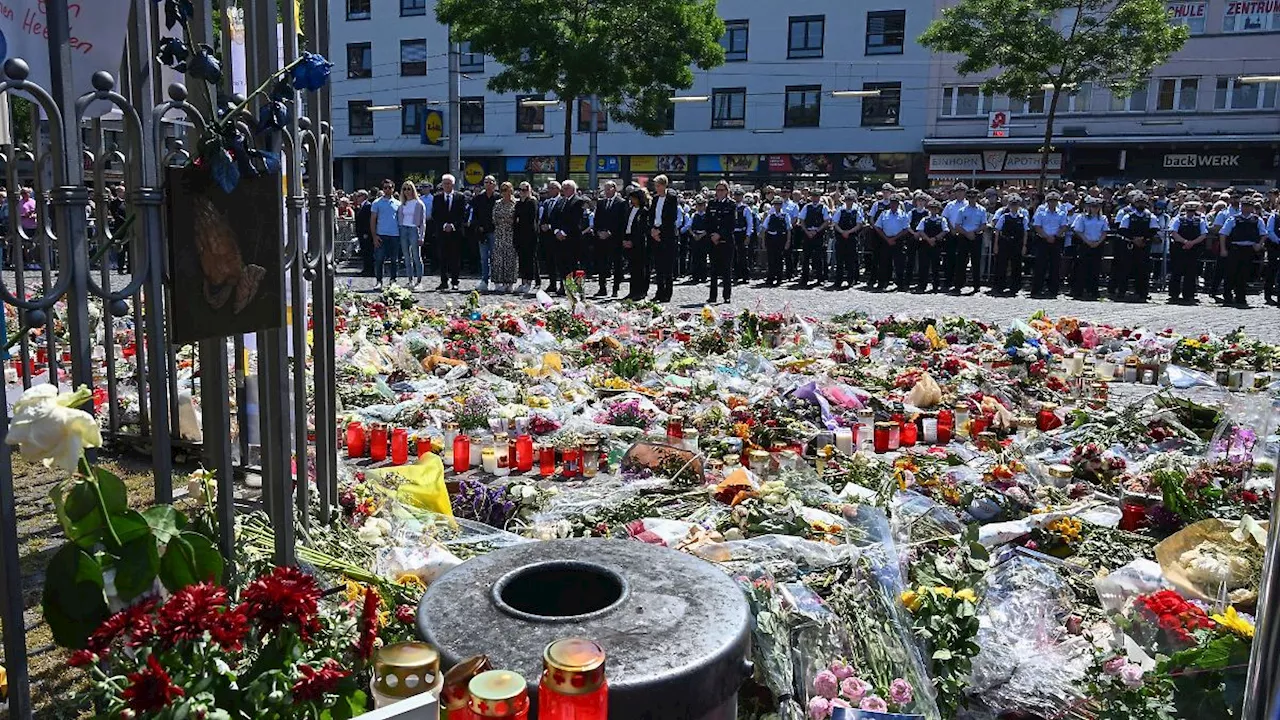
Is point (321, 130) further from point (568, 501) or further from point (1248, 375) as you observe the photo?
point (1248, 375)

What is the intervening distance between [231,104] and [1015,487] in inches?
174

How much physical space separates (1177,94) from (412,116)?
30.3 metres

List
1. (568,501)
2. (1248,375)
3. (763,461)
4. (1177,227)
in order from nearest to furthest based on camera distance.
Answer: (568,501) < (763,461) < (1248,375) < (1177,227)

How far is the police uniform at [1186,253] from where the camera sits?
17.9 m

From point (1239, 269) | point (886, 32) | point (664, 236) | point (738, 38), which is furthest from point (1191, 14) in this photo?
point (664, 236)

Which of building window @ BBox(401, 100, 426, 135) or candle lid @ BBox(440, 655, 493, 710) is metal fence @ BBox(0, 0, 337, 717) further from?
building window @ BBox(401, 100, 426, 135)

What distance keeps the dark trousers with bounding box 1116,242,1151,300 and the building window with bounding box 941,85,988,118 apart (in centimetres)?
2146

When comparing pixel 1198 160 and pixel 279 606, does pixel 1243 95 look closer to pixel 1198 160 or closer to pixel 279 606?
pixel 1198 160

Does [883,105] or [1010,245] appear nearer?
[1010,245]

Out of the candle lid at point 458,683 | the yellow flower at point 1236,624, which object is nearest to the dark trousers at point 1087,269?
the yellow flower at point 1236,624

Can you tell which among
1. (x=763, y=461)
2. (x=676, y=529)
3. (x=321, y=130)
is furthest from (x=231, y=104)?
(x=763, y=461)

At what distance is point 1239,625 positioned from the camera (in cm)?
315

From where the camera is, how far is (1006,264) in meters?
19.1

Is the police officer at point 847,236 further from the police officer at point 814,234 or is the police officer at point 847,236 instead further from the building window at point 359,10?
the building window at point 359,10
